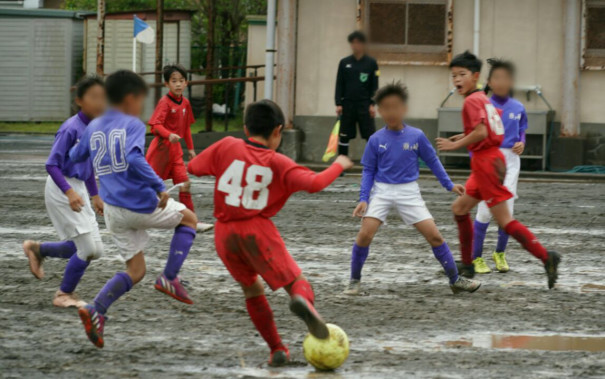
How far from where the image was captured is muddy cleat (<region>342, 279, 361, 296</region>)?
310 inches

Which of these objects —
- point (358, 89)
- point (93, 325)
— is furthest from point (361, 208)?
point (358, 89)

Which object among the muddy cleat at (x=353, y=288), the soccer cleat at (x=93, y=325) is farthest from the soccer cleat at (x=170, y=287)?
the muddy cleat at (x=353, y=288)

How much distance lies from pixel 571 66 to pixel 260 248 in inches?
572

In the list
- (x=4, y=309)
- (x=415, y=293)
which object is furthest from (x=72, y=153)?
(x=415, y=293)

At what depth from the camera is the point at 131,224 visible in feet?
21.4

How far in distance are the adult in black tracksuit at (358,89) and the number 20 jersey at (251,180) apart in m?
10.4

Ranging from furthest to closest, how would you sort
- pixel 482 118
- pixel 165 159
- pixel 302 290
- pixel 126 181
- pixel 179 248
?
pixel 165 159
pixel 482 118
pixel 179 248
pixel 126 181
pixel 302 290

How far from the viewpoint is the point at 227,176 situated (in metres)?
5.70

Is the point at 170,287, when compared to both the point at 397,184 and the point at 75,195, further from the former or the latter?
the point at 397,184

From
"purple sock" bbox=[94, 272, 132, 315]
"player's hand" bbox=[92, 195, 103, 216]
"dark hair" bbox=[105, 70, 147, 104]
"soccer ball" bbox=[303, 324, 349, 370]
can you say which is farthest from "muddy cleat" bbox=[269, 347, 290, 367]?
"player's hand" bbox=[92, 195, 103, 216]

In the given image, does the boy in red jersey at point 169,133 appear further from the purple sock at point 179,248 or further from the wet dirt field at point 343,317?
the purple sock at point 179,248

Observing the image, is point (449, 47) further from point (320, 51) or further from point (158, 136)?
point (158, 136)

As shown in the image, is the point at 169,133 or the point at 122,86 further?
the point at 169,133

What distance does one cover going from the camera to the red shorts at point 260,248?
224 inches
